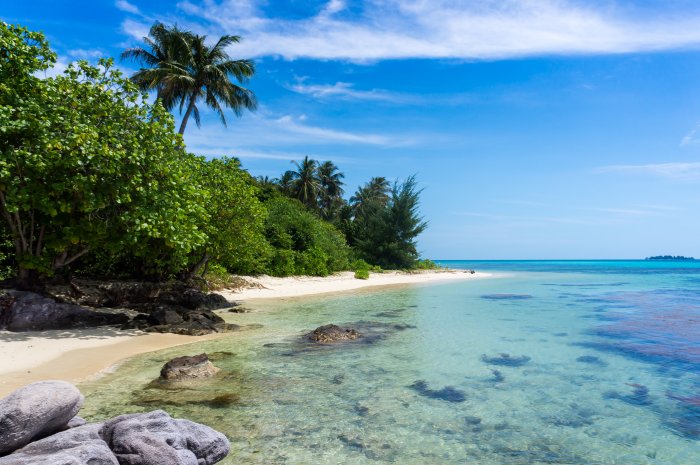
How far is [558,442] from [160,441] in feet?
17.4

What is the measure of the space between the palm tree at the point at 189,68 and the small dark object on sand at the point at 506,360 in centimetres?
2484

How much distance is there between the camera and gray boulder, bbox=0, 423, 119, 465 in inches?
163

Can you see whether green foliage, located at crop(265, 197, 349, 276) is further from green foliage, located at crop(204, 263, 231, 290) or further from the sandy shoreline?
the sandy shoreline

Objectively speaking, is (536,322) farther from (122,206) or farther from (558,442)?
(122,206)

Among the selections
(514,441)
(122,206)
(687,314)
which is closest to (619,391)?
(514,441)

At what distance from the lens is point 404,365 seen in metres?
10.4

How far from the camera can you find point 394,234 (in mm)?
49750

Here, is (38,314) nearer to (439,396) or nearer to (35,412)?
(35,412)

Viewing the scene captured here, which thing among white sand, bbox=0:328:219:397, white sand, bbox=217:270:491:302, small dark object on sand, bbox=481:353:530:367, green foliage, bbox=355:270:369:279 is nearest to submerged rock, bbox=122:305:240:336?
white sand, bbox=0:328:219:397

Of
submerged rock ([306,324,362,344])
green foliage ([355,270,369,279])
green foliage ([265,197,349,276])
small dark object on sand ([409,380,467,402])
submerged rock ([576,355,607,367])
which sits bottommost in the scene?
small dark object on sand ([409,380,467,402])

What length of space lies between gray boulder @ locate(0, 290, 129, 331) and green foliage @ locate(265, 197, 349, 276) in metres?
15.9

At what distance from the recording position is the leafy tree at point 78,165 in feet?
37.1

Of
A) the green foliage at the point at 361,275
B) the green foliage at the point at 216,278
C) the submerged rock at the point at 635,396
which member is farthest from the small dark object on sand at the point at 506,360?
the green foliage at the point at 361,275

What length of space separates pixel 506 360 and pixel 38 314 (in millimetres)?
12760
